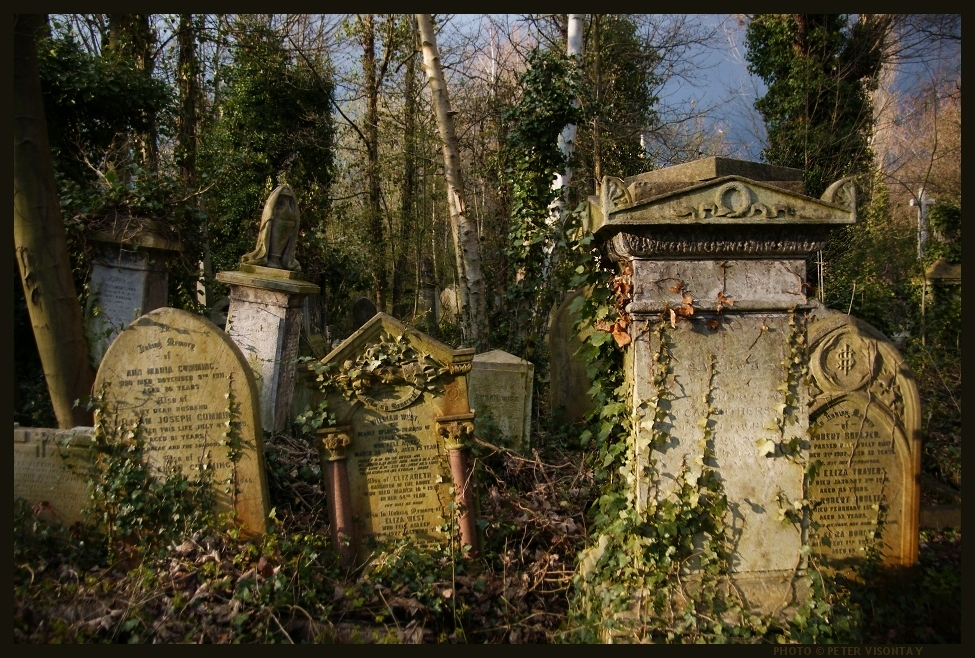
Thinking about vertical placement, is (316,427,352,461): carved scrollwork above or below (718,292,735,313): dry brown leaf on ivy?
below

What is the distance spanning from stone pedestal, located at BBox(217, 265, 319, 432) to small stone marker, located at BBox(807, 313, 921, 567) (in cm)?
533

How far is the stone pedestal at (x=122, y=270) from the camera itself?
742 cm

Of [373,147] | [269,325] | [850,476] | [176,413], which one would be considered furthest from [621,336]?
[373,147]

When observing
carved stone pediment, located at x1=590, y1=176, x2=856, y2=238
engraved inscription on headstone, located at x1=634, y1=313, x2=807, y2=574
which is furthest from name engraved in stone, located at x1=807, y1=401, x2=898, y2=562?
carved stone pediment, located at x1=590, y1=176, x2=856, y2=238

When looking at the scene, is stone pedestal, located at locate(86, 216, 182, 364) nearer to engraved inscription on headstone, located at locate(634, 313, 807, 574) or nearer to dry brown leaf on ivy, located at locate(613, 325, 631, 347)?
dry brown leaf on ivy, located at locate(613, 325, 631, 347)

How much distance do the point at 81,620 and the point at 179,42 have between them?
40.3 feet

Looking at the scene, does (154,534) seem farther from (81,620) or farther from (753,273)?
(753,273)

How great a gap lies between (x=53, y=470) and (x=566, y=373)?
473cm

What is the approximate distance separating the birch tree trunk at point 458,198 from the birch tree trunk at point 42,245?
3926mm

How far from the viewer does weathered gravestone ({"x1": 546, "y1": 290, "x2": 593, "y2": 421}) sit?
7051 millimetres

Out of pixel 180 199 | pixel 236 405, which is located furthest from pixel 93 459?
pixel 180 199

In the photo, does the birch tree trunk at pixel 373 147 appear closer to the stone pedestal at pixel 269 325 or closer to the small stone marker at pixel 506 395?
the stone pedestal at pixel 269 325

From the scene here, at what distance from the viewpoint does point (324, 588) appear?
3.85 m

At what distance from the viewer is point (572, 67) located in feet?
32.8
